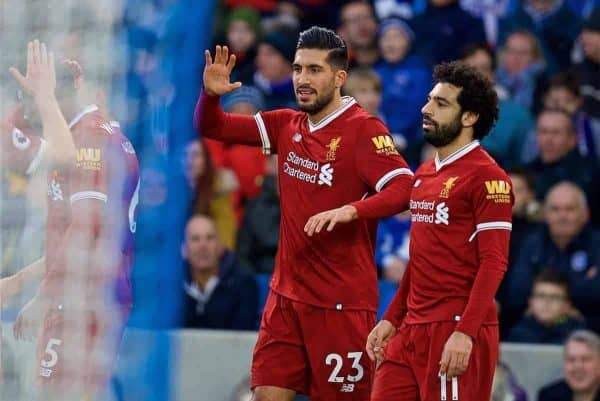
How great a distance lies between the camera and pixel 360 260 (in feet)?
22.6

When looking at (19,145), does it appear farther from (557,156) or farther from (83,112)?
(557,156)

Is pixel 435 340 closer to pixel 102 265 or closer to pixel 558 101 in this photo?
pixel 102 265

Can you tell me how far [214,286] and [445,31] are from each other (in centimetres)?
315

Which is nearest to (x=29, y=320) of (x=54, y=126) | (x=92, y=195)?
(x=92, y=195)

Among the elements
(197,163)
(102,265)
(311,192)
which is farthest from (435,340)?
(197,163)

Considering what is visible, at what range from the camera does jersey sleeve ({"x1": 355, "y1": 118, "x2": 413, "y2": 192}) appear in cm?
675

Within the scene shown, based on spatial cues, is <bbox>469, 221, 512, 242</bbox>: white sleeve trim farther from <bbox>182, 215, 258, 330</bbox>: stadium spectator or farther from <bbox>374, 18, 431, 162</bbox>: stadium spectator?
<bbox>374, 18, 431, 162</bbox>: stadium spectator

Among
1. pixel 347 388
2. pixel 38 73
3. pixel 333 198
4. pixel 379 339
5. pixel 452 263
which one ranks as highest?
pixel 38 73

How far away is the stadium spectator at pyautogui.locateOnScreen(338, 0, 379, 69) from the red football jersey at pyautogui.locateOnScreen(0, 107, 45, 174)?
552 cm

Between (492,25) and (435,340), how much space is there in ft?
18.1

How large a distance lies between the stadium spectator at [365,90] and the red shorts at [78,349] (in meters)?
5.03

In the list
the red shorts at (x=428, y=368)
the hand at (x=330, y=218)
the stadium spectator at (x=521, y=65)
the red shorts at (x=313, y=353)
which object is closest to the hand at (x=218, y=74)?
the hand at (x=330, y=218)

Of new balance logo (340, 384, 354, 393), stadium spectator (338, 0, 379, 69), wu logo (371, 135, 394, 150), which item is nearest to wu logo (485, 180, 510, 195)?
wu logo (371, 135, 394, 150)

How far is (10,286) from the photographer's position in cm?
628
